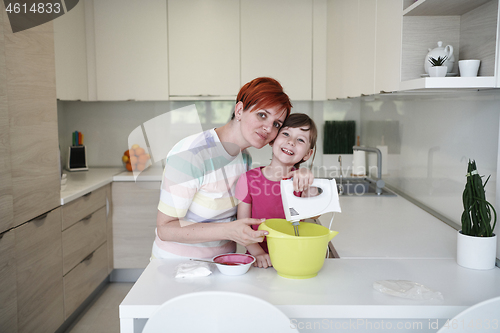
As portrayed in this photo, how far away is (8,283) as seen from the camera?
180 cm

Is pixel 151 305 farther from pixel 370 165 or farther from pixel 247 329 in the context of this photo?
pixel 370 165

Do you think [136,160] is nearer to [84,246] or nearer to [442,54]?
[84,246]

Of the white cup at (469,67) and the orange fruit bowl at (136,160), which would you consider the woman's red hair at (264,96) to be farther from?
the orange fruit bowl at (136,160)

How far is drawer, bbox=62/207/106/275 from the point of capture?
7.89ft

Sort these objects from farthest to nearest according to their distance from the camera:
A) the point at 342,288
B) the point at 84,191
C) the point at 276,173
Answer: the point at 84,191 < the point at 276,173 < the point at 342,288

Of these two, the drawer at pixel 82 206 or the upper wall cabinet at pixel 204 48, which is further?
the upper wall cabinet at pixel 204 48

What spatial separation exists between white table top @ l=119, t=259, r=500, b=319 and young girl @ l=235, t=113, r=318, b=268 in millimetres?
201

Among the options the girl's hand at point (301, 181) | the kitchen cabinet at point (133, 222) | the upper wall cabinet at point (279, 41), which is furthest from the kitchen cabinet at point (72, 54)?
the girl's hand at point (301, 181)

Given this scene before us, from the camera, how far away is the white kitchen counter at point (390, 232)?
1.44 m

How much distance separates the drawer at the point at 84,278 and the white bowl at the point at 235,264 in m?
1.54

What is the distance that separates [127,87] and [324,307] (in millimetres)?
2734

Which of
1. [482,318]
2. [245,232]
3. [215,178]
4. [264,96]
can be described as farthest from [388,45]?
[482,318]

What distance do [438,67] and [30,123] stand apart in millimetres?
1730

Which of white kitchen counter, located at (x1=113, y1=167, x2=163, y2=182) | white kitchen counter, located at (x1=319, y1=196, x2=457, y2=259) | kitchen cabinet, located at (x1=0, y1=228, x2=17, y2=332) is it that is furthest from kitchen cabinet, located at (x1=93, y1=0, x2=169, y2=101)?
white kitchen counter, located at (x1=319, y1=196, x2=457, y2=259)
